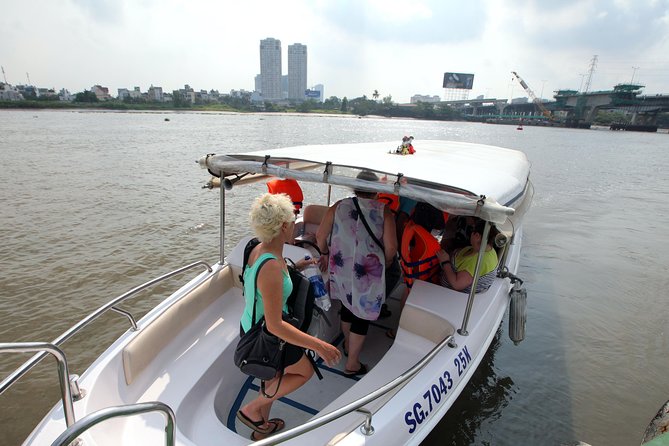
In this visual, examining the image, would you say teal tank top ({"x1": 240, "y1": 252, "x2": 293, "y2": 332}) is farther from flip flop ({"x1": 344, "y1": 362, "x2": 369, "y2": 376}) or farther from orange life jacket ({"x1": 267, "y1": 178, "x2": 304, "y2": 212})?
orange life jacket ({"x1": 267, "y1": 178, "x2": 304, "y2": 212})

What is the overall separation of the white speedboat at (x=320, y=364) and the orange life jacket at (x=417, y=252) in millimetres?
155

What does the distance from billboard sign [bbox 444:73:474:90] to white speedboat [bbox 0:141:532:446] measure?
137337mm

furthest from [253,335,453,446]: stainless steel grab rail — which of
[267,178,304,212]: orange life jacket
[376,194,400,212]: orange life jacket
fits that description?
[267,178,304,212]: orange life jacket

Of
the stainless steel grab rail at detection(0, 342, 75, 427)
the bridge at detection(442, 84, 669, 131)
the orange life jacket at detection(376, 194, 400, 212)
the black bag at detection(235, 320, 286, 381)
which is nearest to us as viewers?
the stainless steel grab rail at detection(0, 342, 75, 427)

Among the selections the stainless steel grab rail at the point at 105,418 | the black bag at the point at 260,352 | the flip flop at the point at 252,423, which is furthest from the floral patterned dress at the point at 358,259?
the stainless steel grab rail at the point at 105,418

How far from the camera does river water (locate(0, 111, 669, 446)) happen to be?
4465 mm

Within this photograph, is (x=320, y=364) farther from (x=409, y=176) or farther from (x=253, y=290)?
(x=409, y=176)

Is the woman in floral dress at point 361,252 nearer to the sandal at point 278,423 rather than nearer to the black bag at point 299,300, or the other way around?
the black bag at point 299,300

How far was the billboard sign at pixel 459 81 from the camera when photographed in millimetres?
127688

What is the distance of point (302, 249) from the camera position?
13.4ft

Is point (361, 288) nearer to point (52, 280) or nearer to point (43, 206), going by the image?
point (52, 280)

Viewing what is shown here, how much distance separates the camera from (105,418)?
1.43 metres

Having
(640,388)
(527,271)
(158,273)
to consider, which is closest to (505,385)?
(640,388)

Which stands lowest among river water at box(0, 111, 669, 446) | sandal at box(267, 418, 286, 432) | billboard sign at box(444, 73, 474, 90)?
river water at box(0, 111, 669, 446)
